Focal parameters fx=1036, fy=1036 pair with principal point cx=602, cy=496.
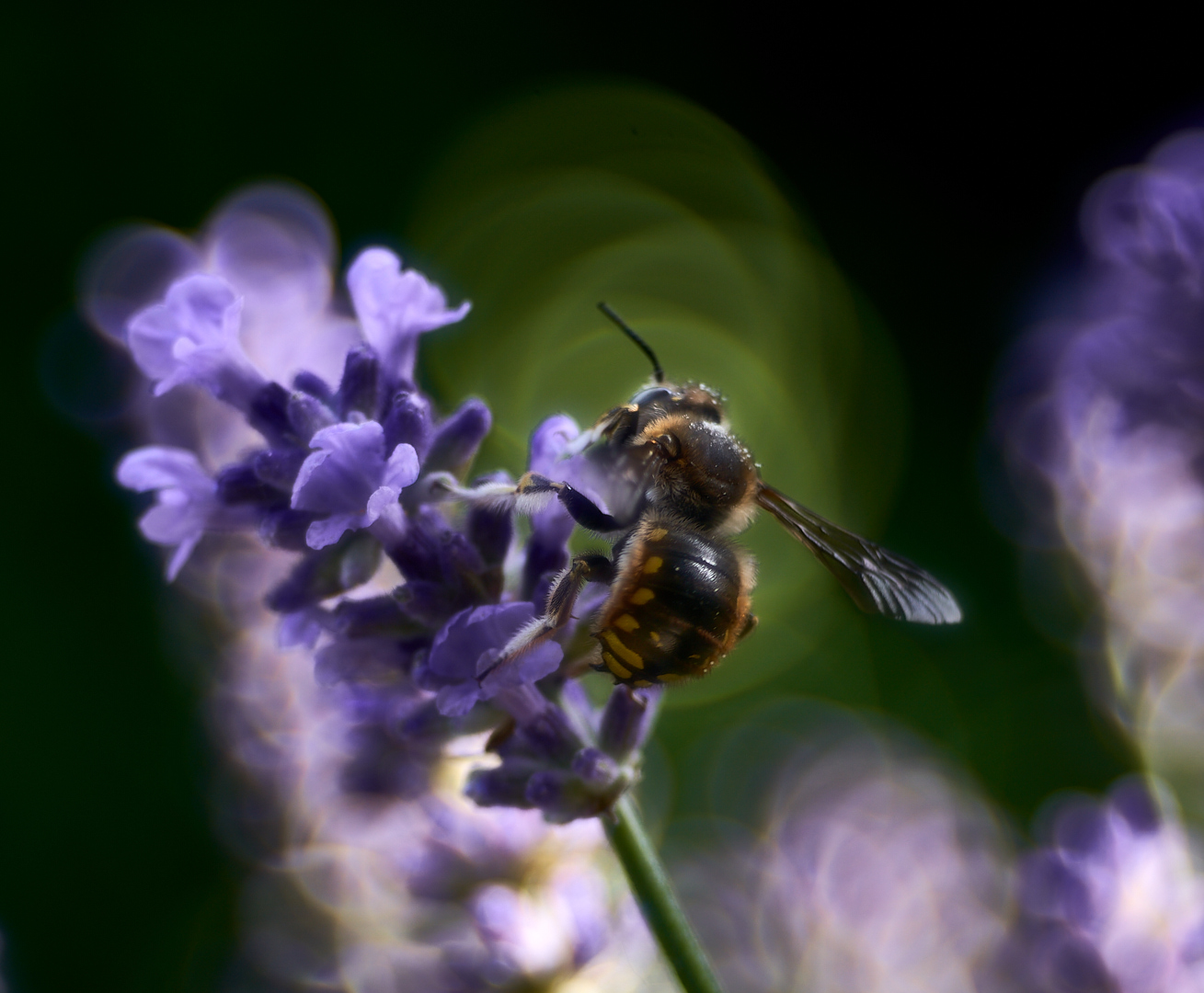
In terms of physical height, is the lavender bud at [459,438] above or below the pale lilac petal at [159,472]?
above

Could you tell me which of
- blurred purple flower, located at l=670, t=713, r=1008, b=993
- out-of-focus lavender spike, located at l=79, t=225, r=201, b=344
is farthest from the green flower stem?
out-of-focus lavender spike, located at l=79, t=225, r=201, b=344

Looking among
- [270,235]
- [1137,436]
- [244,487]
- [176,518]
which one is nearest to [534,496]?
[244,487]

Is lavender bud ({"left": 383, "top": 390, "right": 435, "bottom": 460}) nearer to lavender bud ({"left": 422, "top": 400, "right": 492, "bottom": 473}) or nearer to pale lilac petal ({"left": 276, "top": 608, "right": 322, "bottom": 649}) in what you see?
lavender bud ({"left": 422, "top": 400, "right": 492, "bottom": 473})

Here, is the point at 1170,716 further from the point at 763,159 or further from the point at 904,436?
the point at 763,159

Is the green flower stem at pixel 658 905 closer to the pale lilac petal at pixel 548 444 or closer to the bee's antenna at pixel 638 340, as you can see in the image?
the pale lilac petal at pixel 548 444

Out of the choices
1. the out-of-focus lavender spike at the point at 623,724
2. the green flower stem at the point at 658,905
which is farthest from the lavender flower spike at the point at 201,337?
the green flower stem at the point at 658,905
